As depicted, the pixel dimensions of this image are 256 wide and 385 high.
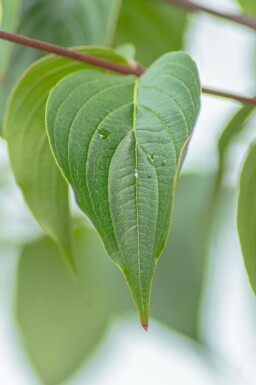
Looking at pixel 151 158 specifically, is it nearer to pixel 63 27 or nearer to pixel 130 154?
pixel 130 154

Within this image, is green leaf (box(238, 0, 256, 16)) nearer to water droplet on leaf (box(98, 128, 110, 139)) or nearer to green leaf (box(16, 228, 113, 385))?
green leaf (box(16, 228, 113, 385))

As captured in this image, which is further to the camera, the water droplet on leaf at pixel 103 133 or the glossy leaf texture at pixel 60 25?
the glossy leaf texture at pixel 60 25

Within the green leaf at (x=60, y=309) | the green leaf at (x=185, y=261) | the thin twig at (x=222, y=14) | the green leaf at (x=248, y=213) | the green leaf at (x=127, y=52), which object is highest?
the thin twig at (x=222, y=14)

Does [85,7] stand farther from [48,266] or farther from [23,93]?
[48,266]

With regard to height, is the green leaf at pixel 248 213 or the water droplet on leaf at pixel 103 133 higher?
the water droplet on leaf at pixel 103 133

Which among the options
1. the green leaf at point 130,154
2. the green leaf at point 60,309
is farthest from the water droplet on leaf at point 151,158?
the green leaf at point 60,309

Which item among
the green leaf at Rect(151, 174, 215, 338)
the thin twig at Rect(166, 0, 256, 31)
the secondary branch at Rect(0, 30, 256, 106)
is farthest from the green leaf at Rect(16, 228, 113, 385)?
the secondary branch at Rect(0, 30, 256, 106)

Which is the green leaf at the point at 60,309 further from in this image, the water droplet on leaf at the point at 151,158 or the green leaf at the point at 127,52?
the water droplet on leaf at the point at 151,158
